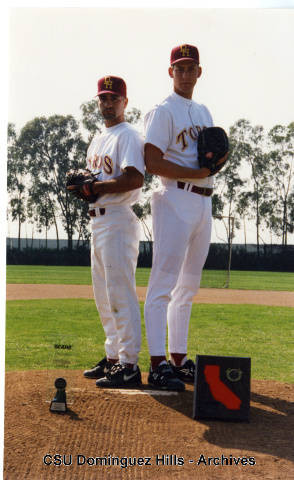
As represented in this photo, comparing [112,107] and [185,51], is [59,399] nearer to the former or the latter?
[112,107]

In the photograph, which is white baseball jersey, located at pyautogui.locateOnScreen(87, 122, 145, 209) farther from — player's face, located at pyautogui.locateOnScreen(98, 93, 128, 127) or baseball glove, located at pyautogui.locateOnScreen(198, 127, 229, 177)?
baseball glove, located at pyautogui.locateOnScreen(198, 127, 229, 177)

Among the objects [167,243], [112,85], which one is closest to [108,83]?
[112,85]

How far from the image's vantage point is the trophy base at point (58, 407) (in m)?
2.97

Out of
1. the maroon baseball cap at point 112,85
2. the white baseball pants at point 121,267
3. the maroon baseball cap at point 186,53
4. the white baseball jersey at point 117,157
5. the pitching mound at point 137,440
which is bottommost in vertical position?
the pitching mound at point 137,440

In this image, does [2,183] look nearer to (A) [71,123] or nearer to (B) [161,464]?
(B) [161,464]

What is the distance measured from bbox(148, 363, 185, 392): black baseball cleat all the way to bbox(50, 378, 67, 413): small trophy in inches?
22.8

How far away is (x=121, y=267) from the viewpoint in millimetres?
3344

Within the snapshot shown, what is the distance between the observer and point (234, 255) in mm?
22828

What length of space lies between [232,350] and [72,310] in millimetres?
4096

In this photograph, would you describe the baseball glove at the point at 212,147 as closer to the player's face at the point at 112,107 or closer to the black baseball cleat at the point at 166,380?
the player's face at the point at 112,107

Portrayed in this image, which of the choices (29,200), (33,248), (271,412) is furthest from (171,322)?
(33,248)

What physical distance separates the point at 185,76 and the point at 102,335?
12.8ft

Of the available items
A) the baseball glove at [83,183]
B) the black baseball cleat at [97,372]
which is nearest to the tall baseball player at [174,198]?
the baseball glove at [83,183]

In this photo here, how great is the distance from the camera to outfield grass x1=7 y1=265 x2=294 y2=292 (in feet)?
55.2
